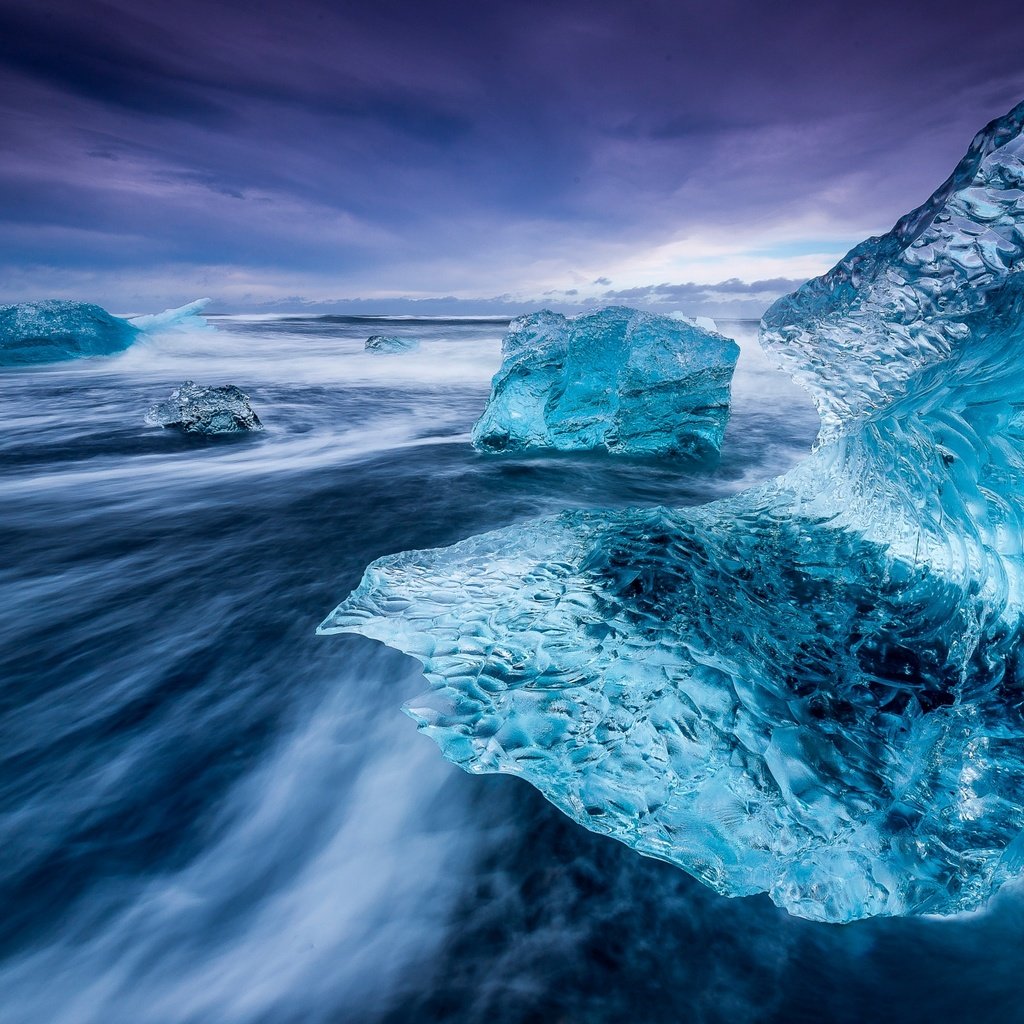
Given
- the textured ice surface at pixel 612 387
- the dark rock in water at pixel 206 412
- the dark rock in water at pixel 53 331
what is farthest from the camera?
the dark rock in water at pixel 53 331

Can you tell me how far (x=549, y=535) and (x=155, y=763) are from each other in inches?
75.9

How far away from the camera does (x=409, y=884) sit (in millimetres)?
1774

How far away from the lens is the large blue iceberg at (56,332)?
14219mm

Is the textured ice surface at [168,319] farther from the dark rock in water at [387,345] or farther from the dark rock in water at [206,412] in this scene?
the dark rock in water at [206,412]

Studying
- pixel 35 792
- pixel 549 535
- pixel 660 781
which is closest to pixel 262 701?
pixel 35 792

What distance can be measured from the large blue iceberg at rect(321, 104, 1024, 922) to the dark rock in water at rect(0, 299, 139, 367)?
17038mm

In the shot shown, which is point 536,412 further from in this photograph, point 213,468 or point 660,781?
point 660,781

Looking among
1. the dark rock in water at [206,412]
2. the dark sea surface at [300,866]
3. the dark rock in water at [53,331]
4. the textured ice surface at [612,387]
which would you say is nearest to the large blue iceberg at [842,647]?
the dark sea surface at [300,866]

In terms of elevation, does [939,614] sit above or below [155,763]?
above

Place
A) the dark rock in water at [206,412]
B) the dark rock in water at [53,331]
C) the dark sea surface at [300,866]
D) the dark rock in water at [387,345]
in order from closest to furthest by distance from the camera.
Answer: the dark sea surface at [300,866] → the dark rock in water at [206,412] → the dark rock in water at [53,331] → the dark rock in water at [387,345]

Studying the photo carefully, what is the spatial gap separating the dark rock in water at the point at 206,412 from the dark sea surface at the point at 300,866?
367 centimetres

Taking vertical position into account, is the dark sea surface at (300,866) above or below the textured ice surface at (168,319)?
below

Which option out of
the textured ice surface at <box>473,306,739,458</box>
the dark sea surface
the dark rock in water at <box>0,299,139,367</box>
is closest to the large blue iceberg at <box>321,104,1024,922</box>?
the dark sea surface

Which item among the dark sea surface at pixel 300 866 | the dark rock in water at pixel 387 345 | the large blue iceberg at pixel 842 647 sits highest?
the dark rock in water at pixel 387 345
